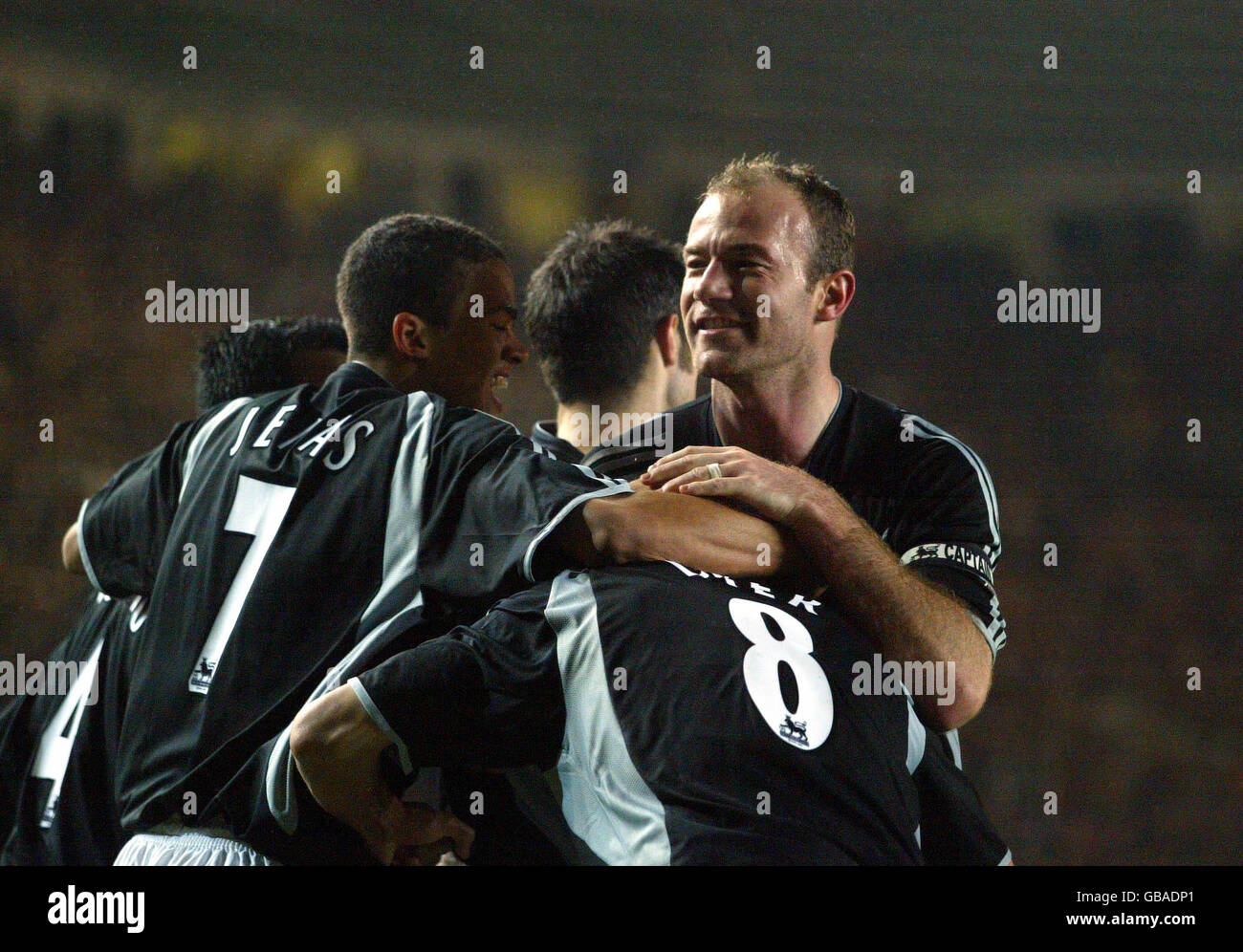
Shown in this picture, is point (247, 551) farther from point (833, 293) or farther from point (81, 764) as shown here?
point (833, 293)

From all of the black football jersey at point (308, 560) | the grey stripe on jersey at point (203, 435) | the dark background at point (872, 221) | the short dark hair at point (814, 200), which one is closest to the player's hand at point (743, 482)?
the black football jersey at point (308, 560)

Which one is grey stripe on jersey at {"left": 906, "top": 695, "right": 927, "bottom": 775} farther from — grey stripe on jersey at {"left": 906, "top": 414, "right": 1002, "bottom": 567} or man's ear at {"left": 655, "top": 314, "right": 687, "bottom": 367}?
man's ear at {"left": 655, "top": 314, "right": 687, "bottom": 367}

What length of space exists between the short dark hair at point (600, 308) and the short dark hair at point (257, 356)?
0.55 meters

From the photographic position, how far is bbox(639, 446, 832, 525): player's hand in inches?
81.0

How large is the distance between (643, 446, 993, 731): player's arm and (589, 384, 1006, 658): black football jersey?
111 mm

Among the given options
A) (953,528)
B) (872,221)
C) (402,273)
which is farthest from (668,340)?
(872,221)

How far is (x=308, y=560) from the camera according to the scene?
2145mm

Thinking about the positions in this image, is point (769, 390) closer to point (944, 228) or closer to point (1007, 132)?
point (944, 228)

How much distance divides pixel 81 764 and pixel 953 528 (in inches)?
79.6

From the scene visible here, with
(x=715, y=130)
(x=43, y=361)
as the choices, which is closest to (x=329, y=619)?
(x=43, y=361)

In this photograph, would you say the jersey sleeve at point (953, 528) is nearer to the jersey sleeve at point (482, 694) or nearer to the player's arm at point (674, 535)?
the player's arm at point (674, 535)

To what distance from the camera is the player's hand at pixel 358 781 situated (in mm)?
1838

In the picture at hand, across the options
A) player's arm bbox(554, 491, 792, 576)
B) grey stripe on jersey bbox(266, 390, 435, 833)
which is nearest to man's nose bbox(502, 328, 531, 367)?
grey stripe on jersey bbox(266, 390, 435, 833)
